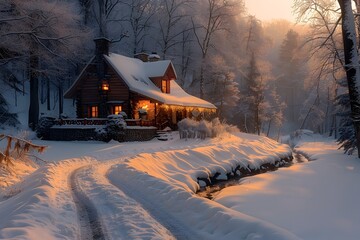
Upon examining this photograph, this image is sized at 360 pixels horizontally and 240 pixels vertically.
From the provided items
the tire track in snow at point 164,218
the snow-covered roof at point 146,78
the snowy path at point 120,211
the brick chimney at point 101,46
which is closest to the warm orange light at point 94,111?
the snow-covered roof at point 146,78

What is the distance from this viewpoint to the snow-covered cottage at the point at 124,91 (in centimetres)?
2800

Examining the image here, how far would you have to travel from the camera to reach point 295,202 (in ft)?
28.9

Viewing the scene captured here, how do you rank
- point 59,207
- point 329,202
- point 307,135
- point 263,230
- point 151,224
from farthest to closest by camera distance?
point 307,135
point 329,202
point 59,207
point 151,224
point 263,230

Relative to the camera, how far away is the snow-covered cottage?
91.9 feet

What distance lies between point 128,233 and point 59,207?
8.13ft

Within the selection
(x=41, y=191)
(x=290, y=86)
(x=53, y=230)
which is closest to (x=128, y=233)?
(x=53, y=230)

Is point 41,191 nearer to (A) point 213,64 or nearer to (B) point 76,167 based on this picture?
(B) point 76,167

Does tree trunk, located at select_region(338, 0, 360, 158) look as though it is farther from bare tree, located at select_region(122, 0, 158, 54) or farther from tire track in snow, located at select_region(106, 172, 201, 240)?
bare tree, located at select_region(122, 0, 158, 54)

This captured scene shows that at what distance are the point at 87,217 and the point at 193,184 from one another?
5.64m

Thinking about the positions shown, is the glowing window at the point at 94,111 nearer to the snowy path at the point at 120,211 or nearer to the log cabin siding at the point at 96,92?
the log cabin siding at the point at 96,92

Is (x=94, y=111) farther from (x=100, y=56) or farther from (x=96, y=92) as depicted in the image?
(x=100, y=56)

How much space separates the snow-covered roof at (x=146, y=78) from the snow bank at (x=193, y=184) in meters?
10.8

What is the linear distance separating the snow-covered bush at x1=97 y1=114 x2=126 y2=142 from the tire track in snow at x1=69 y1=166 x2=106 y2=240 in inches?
529

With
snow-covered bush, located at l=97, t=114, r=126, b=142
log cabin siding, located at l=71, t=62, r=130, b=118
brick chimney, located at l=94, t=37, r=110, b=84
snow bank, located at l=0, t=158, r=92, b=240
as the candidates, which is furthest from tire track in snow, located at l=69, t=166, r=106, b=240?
brick chimney, located at l=94, t=37, r=110, b=84
